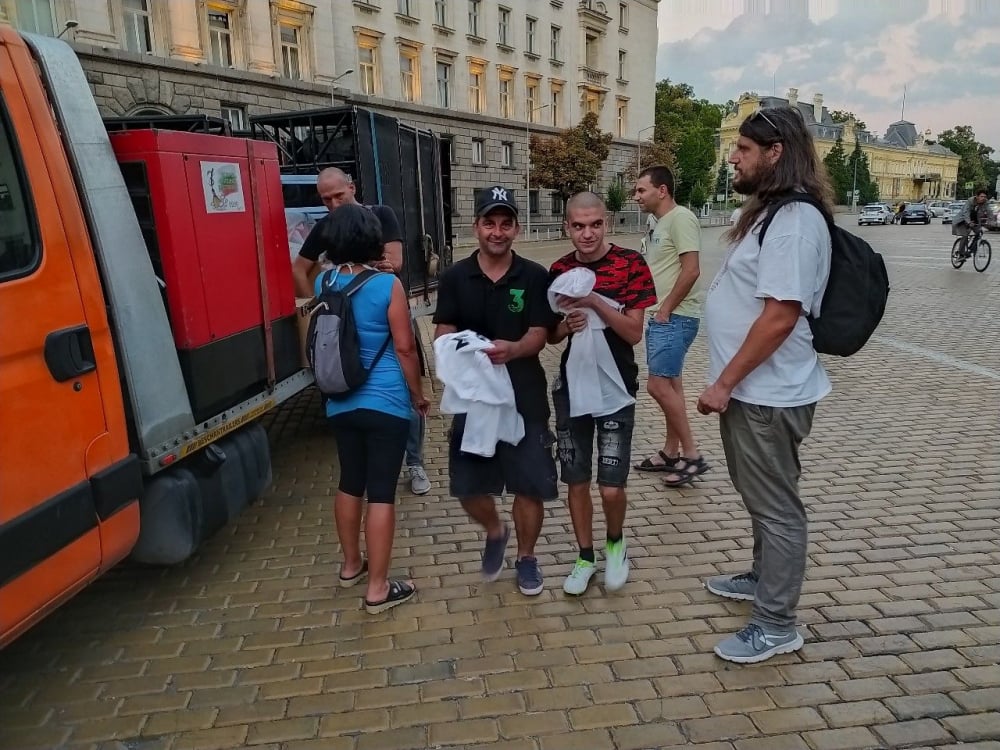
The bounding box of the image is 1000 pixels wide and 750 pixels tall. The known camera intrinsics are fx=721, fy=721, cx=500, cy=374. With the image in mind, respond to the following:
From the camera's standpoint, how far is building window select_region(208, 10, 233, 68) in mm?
27875

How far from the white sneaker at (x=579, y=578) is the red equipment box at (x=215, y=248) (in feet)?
6.33

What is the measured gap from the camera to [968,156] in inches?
5207

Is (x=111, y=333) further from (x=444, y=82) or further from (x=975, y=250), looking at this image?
(x=444, y=82)

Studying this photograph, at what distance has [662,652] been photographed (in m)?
3.02

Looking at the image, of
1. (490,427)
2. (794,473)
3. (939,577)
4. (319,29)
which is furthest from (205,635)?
(319,29)

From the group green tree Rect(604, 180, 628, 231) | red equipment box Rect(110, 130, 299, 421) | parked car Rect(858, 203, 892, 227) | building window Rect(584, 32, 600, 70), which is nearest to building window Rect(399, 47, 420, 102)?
green tree Rect(604, 180, 628, 231)

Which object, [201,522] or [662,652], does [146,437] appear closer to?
[201,522]

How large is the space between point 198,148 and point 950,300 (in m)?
13.1

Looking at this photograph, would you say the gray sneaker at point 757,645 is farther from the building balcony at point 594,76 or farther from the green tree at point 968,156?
the green tree at point 968,156

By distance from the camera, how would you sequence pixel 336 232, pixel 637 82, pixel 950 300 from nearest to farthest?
pixel 336 232 < pixel 950 300 < pixel 637 82

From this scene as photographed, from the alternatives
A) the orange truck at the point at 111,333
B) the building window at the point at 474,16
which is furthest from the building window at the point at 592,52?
the orange truck at the point at 111,333

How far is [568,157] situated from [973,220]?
29.6 m

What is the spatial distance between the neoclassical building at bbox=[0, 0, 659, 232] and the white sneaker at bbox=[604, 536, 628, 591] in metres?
14.5

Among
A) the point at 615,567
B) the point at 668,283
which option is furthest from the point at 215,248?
the point at 668,283
